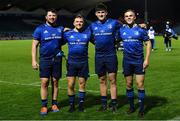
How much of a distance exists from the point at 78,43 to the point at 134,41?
3.90ft

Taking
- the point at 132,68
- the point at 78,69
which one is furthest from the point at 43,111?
the point at 132,68

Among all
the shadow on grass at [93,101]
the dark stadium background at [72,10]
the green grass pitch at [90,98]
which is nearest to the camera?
the green grass pitch at [90,98]

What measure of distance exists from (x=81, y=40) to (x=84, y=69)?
618 millimetres

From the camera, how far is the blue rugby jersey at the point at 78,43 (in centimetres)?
917

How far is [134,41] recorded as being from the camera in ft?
29.2

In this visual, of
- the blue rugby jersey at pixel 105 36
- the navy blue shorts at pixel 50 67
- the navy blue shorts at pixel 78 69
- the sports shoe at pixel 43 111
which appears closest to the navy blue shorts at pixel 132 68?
the blue rugby jersey at pixel 105 36

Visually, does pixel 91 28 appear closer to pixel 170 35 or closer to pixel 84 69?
pixel 84 69

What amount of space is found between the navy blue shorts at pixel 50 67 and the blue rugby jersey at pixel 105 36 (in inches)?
34.8

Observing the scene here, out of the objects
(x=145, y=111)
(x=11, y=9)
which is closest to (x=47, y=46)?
(x=145, y=111)

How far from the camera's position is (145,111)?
9289mm

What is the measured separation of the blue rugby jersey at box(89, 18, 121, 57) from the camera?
907 cm

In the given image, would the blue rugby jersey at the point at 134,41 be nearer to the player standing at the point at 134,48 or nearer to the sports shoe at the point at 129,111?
the player standing at the point at 134,48


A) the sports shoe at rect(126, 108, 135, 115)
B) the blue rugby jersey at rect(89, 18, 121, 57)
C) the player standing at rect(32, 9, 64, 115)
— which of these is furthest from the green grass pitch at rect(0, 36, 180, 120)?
the blue rugby jersey at rect(89, 18, 121, 57)

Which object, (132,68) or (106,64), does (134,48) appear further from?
(106,64)
